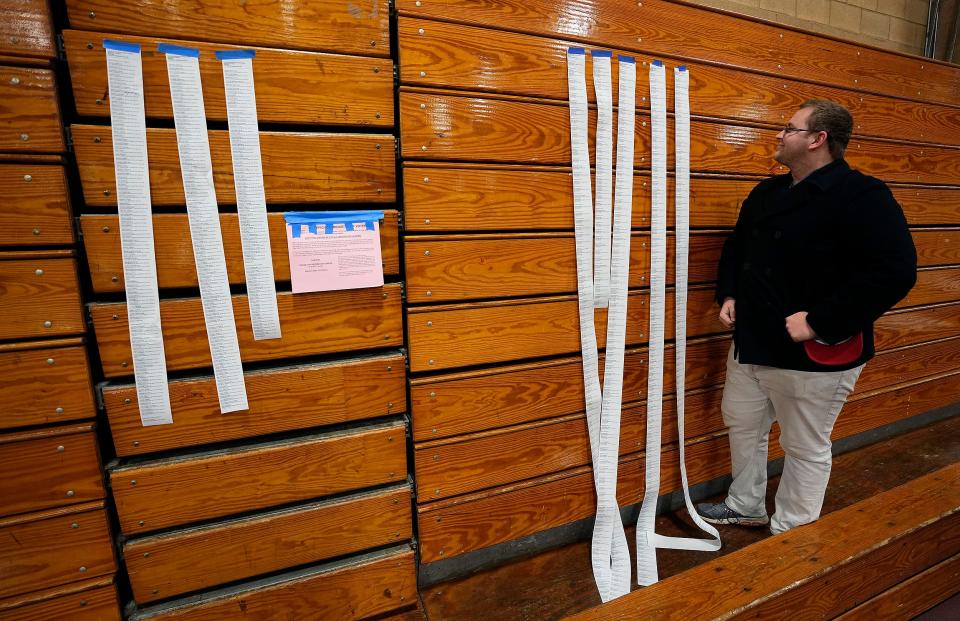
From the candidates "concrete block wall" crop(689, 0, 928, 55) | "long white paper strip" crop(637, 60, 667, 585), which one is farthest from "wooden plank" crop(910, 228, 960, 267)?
"long white paper strip" crop(637, 60, 667, 585)

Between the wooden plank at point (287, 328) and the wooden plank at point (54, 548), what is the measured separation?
1.74 ft

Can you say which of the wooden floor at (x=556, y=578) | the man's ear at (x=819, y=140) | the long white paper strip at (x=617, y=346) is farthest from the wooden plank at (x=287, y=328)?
the man's ear at (x=819, y=140)

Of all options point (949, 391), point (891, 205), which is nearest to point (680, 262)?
point (891, 205)

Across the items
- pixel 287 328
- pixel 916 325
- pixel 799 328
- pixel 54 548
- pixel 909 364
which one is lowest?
pixel 54 548

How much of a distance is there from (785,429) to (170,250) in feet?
9.13

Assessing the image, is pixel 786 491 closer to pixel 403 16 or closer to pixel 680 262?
pixel 680 262

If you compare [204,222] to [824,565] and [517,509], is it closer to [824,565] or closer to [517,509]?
[517,509]

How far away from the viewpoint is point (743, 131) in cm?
241

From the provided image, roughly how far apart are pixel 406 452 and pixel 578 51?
6.29 feet

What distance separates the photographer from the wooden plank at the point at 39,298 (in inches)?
56.7

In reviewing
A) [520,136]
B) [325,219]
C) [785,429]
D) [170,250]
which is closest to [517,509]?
[785,429]

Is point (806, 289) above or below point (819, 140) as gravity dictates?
below

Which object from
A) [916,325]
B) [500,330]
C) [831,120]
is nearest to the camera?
[831,120]

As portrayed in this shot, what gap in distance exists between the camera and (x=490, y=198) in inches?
76.5
